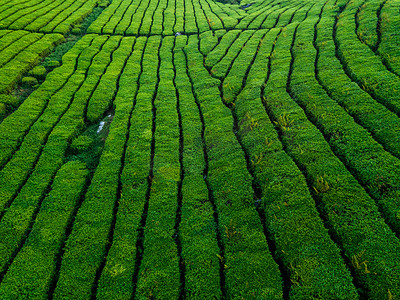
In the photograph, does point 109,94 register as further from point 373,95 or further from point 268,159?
point 373,95

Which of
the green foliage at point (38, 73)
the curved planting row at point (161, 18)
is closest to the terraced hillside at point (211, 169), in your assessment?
the green foliage at point (38, 73)

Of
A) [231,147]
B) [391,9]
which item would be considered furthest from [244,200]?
[391,9]

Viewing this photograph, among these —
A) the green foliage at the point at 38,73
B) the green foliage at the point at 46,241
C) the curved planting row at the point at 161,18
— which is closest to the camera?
the green foliage at the point at 46,241

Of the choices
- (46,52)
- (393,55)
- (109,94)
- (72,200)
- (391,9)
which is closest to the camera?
(72,200)

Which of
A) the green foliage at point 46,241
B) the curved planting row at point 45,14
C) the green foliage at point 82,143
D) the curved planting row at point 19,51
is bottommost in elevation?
the green foliage at point 46,241

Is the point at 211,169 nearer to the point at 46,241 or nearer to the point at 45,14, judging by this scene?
the point at 46,241

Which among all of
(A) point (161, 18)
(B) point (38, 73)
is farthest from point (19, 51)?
(A) point (161, 18)

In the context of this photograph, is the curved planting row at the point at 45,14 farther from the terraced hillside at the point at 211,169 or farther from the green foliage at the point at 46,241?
the green foliage at the point at 46,241

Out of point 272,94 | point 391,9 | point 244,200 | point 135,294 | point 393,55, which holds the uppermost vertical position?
point 391,9
